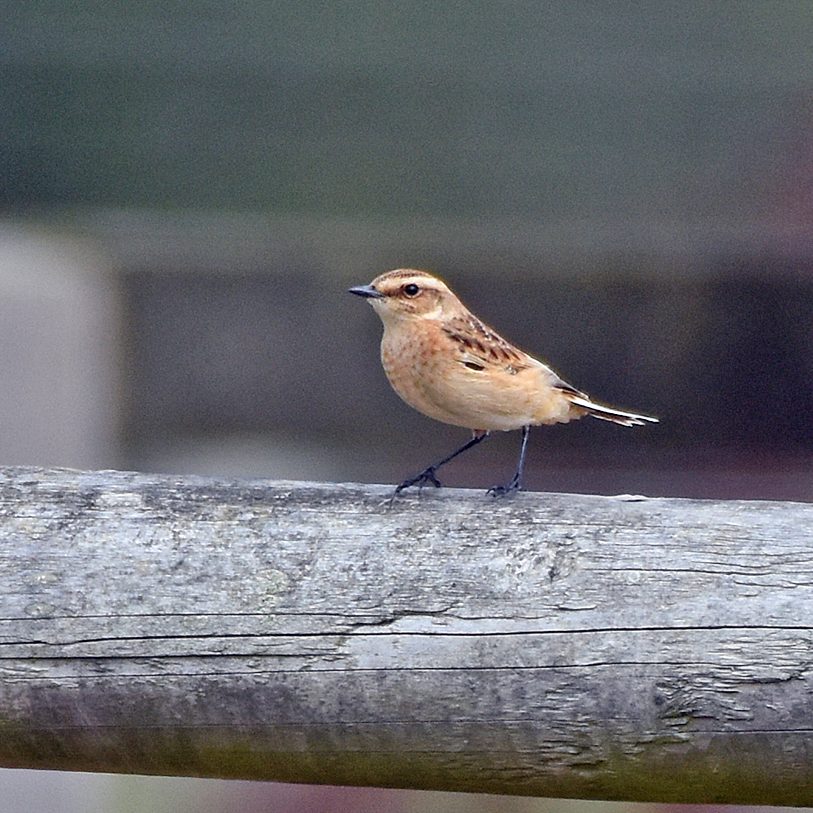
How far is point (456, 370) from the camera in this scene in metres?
3.37

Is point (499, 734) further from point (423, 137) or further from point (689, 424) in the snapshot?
point (423, 137)

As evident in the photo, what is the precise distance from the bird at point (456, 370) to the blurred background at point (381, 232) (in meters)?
1.62

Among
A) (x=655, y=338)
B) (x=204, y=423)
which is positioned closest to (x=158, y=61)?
(x=204, y=423)

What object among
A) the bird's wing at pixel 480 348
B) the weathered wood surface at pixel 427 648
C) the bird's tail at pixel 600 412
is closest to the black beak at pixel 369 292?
the bird's wing at pixel 480 348

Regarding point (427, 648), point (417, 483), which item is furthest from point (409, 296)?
point (427, 648)

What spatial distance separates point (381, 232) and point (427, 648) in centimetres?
338

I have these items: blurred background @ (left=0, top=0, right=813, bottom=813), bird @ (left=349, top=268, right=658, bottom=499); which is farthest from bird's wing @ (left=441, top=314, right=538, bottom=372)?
blurred background @ (left=0, top=0, right=813, bottom=813)

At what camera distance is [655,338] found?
5.19m

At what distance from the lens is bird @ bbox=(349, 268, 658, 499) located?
3346 mm

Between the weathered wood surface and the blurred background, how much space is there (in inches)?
109

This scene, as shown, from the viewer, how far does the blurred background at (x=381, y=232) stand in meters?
5.19

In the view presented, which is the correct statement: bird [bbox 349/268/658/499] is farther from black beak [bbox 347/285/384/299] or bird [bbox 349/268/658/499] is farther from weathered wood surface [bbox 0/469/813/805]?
weathered wood surface [bbox 0/469/813/805]

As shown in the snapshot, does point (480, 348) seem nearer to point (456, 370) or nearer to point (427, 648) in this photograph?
point (456, 370)

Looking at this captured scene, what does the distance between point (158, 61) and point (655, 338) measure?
214 centimetres
